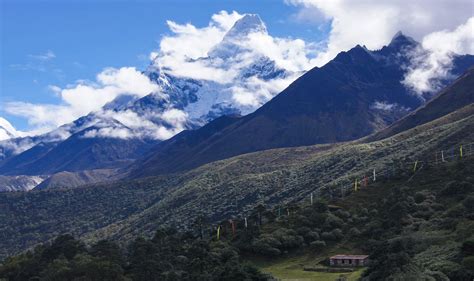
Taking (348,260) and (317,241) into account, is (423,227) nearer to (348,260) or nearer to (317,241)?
(348,260)

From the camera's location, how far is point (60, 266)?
236 ft

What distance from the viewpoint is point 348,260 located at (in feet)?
234

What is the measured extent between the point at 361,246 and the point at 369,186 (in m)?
26.4

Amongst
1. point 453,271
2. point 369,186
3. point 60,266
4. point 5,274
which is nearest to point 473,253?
point 453,271

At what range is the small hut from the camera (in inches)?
2766

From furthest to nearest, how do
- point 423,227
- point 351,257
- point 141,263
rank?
1. point 423,227
2. point 351,257
3. point 141,263

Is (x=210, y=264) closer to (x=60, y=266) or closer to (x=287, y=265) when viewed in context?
(x=287, y=265)

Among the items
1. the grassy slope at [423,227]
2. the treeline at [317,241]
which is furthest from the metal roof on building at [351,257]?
the grassy slope at [423,227]

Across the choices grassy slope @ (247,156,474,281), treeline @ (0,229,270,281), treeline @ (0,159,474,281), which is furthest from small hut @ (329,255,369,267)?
treeline @ (0,229,270,281)

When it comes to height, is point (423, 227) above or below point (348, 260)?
above

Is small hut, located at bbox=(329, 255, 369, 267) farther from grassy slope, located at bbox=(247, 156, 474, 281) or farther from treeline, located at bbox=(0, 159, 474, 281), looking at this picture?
grassy slope, located at bbox=(247, 156, 474, 281)

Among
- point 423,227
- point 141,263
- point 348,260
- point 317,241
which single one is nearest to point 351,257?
point 348,260

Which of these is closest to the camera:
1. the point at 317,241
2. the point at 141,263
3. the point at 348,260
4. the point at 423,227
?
the point at 141,263

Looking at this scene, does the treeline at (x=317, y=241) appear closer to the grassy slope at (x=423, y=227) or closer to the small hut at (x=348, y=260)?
the grassy slope at (x=423, y=227)
